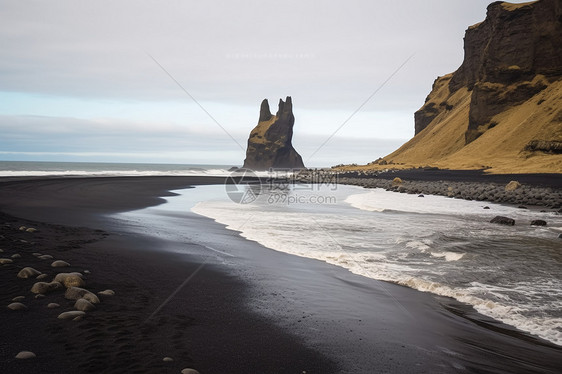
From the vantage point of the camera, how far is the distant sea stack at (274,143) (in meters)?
159

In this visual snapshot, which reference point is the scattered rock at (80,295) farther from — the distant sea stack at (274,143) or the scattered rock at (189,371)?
the distant sea stack at (274,143)

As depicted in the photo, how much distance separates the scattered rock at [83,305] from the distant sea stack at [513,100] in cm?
5281

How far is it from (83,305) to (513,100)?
278 ft

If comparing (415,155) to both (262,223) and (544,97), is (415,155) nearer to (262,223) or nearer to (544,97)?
(544,97)

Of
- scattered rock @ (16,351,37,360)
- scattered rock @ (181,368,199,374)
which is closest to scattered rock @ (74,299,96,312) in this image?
scattered rock @ (16,351,37,360)

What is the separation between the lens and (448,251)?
9664 mm

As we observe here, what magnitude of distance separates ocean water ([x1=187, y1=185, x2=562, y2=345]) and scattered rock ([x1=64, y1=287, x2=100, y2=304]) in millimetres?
4915

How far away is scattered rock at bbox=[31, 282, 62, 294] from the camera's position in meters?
4.95

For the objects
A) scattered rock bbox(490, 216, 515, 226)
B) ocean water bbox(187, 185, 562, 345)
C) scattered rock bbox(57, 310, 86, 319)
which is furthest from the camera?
scattered rock bbox(490, 216, 515, 226)

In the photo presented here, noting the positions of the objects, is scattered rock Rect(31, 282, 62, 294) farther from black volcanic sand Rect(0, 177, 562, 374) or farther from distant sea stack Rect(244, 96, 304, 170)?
distant sea stack Rect(244, 96, 304, 170)

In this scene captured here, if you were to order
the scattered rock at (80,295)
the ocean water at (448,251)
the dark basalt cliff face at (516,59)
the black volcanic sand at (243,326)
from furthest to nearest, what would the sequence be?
the dark basalt cliff face at (516,59) → the ocean water at (448,251) → the scattered rock at (80,295) → the black volcanic sand at (243,326)

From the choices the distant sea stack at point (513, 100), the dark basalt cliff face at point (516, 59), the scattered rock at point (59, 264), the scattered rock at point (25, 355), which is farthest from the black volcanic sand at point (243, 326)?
the dark basalt cliff face at point (516, 59)

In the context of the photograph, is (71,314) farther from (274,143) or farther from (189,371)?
(274,143)

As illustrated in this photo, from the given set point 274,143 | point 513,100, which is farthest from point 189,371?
point 274,143
